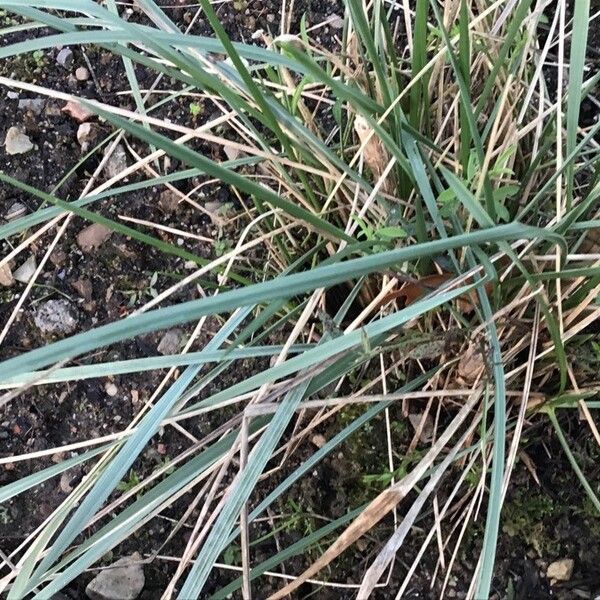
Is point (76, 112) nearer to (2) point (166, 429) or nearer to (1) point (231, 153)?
(1) point (231, 153)

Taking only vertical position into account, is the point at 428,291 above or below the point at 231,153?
below

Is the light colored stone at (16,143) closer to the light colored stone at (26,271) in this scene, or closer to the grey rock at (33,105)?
the grey rock at (33,105)

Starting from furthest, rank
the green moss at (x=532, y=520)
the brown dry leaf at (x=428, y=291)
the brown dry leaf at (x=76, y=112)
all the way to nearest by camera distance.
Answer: the brown dry leaf at (x=76, y=112)
the green moss at (x=532, y=520)
the brown dry leaf at (x=428, y=291)

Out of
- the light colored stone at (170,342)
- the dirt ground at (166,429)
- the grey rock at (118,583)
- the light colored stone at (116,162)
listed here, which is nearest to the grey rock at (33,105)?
the dirt ground at (166,429)

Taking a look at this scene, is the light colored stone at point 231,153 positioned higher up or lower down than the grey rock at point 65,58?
lower down

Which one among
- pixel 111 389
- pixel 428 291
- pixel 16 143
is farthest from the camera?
pixel 16 143

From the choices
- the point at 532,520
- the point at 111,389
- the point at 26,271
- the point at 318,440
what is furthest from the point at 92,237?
the point at 532,520

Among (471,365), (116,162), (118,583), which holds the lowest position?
(118,583)
